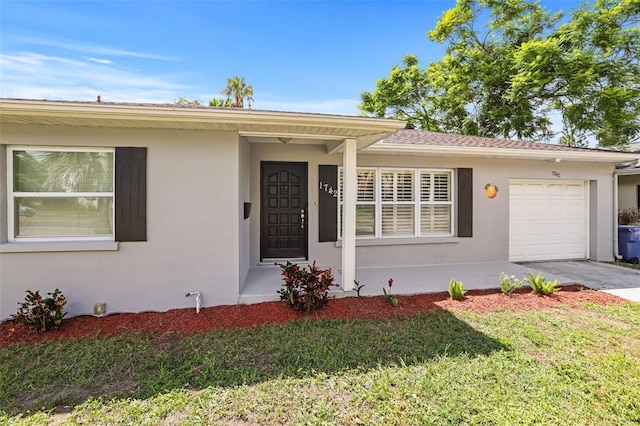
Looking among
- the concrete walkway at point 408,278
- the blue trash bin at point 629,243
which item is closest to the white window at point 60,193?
the concrete walkway at point 408,278

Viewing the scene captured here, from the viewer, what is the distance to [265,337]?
365 centimetres

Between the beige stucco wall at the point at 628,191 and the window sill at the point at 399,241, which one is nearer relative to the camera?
the window sill at the point at 399,241

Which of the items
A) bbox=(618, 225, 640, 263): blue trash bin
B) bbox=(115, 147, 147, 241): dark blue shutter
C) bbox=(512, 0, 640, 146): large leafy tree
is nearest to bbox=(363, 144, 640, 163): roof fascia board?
bbox=(618, 225, 640, 263): blue trash bin

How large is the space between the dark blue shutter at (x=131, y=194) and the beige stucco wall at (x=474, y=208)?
233 centimetres

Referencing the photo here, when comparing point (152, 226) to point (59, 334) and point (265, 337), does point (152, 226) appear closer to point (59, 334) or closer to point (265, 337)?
point (59, 334)

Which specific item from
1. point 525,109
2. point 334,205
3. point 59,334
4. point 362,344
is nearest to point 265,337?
point 362,344

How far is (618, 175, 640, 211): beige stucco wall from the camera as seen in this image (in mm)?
9656

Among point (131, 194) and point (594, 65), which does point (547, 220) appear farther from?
point (594, 65)

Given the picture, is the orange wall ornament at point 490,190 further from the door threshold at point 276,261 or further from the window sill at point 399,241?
the door threshold at point 276,261

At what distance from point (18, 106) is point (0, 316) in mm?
2919

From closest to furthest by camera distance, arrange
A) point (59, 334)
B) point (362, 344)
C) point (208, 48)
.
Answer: point (362, 344) → point (59, 334) → point (208, 48)

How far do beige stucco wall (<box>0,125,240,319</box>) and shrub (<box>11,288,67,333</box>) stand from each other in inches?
14.4

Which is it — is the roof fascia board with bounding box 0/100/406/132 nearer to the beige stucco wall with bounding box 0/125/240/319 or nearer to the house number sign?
the beige stucco wall with bounding box 0/125/240/319

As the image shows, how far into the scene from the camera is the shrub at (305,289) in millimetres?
4297
